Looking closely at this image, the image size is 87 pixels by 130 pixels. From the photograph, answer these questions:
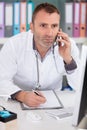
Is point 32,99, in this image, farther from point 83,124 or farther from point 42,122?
point 83,124

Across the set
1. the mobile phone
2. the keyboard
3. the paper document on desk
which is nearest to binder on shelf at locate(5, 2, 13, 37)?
the paper document on desk

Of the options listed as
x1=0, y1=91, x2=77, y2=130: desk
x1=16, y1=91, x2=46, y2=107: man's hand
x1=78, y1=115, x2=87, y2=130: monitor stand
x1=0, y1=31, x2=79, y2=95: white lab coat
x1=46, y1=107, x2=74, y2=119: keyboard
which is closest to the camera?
x1=78, y1=115, x2=87, y2=130: monitor stand

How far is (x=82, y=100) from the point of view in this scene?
Result: 3.96ft

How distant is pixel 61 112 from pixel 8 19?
125 centimetres

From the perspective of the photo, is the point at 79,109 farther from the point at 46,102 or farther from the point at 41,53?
the point at 41,53

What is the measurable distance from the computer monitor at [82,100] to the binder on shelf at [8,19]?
4.92 feet

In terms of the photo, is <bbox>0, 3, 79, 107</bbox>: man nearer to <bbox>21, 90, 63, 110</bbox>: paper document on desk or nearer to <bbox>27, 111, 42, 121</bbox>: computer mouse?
<bbox>21, 90, 63, 110</bbox>: paper document on desk

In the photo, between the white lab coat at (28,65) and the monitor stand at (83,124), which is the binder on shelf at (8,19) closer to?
the white lab coat at (28,65)

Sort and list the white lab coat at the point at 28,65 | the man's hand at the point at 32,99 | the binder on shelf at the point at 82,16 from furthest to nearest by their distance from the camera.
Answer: the binder on shelf at the point at 82,16 → the white lab coat at the point at 28,65 → the man's hand at the point at 32,99

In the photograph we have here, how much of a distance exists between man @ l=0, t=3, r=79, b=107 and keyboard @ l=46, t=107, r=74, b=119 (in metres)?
0.42

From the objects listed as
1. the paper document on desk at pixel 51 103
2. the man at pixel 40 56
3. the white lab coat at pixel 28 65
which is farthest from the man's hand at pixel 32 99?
the white lab coat at pixel 28 65

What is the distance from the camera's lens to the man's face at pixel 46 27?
1949mm

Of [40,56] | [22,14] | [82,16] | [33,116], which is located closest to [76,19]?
[82,16]

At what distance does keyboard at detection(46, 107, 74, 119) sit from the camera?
5.05ft
